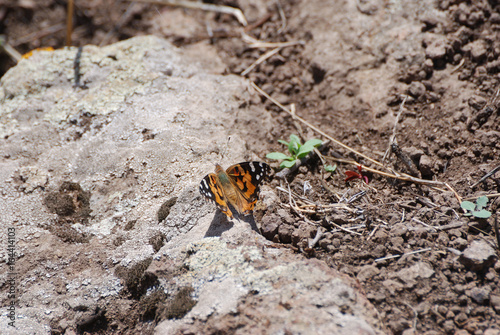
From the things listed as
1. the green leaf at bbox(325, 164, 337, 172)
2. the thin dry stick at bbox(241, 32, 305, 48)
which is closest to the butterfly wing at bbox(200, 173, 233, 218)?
the green leaf at bbox(325, 164, 337, 172)

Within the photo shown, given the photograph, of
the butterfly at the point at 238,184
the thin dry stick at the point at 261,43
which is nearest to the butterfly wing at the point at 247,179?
the butterfly at the point at 238,184

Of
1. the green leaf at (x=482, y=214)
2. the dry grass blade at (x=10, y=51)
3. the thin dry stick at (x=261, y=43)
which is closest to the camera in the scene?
the green leaf at (x=482, y=214)

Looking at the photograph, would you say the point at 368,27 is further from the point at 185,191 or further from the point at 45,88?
the point at 45,88

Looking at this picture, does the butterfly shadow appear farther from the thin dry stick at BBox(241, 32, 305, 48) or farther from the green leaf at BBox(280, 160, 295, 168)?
the thin dry stick at BBox(241, 32, 305, 48)

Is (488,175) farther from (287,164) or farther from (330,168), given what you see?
(287,164)

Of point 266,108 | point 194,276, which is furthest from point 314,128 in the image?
point 194,276

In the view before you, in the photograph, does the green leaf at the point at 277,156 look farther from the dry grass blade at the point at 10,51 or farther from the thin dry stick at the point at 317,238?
the dry grass blade at the point at 10,51
